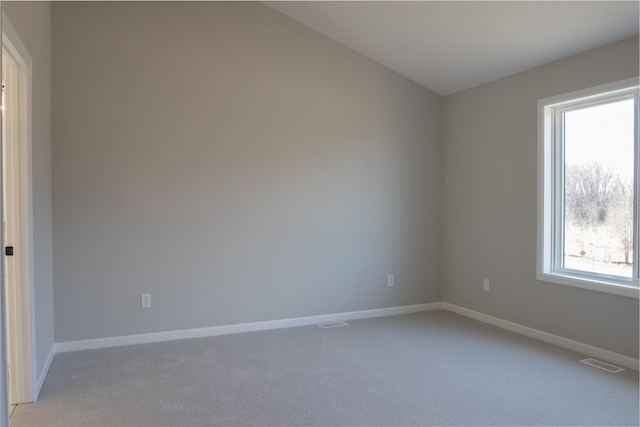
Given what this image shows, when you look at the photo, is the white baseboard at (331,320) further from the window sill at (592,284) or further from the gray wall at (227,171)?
the window sill at (592,284)

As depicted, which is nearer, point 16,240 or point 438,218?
point 16,240

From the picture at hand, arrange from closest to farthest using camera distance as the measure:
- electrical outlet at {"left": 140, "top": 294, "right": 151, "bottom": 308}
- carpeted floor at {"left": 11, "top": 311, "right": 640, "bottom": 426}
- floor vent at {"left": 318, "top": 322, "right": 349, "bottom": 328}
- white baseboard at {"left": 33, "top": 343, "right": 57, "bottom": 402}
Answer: carpeted floor at {"left": 11, "top": 311, "right": 640, "bottom": 426}
white baseboard at {"left": 33, "top": 343, "right": 57, "bottom": 402}
electrical outlet at {"left": 140, "top": 294, "right": 151, "bottom": 308}
floor vent at {"left": 318, "top": 322, "right": 349, "bottom": 328}

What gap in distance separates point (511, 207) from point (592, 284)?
1.01 metres

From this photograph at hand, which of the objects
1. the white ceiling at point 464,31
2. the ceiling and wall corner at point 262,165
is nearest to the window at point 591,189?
the ceiling and wall corner at point 262,165

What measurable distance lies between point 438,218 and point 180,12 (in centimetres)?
336

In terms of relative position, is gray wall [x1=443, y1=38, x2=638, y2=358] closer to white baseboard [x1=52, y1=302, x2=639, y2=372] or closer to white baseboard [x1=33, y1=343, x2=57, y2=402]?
white baseboard [x1=52, y1=302, x2=639, y2=372]

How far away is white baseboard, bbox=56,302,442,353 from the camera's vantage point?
372 centimetres

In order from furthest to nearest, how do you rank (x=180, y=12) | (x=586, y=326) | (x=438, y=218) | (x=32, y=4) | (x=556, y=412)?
1. (x=438, y=218)
2. (x=180, y=12)
3. (x=586, y=326)
4. (x=32, y=4)
5. (x=556, y=412)

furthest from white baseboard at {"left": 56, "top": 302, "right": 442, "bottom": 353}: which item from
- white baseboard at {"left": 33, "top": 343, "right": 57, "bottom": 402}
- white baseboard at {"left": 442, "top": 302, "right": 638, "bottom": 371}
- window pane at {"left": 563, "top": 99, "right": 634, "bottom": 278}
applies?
window pane at {"left": 563, "top": 99, "right": 634, "bottom": 278}

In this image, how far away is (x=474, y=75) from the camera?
14.7ft

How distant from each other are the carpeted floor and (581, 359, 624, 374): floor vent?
7 cm

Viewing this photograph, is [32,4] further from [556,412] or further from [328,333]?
[556,412]

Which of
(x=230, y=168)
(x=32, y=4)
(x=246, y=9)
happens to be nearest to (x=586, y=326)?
(x=230, y=168)

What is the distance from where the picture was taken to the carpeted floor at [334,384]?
257cm
